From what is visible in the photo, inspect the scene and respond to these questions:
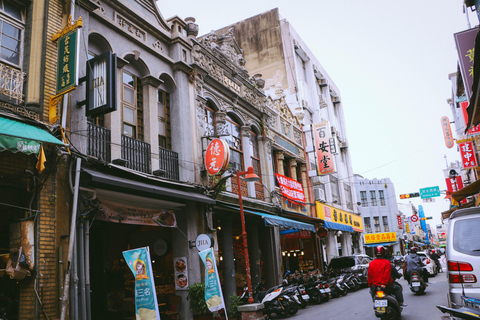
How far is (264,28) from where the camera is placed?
1160 inches

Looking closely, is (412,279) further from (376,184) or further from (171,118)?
(376,184)

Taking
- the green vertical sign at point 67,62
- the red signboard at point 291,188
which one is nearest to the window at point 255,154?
the red signboard at point 291,188

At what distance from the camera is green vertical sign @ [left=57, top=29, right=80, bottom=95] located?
8.45 m

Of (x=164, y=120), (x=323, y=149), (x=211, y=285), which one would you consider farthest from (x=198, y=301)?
(x=323, y=149)

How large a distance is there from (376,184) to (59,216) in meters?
54.8

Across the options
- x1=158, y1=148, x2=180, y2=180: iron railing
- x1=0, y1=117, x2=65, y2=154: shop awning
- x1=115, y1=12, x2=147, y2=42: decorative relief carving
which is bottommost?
x1=0, y1=117, x2=65, y2=154: shop awning

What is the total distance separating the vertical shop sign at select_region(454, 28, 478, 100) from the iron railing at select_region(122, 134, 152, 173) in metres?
9.66

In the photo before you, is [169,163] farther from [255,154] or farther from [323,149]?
[323,149]

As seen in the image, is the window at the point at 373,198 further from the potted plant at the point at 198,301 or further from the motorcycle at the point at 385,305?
the motorcycle at the point at 385,305

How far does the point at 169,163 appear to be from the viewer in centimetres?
1266

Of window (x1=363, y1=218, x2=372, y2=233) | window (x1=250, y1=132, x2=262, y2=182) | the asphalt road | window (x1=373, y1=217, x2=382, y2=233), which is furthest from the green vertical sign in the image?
window (x1=373, y1=217, x2=382, y2=233)

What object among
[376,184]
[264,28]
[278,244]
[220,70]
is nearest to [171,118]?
[220,70]

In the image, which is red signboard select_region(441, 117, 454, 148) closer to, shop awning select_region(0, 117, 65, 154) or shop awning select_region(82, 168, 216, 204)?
shop awning select_region(82, 168, 216, 204)

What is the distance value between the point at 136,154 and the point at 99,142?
1.45 metres
